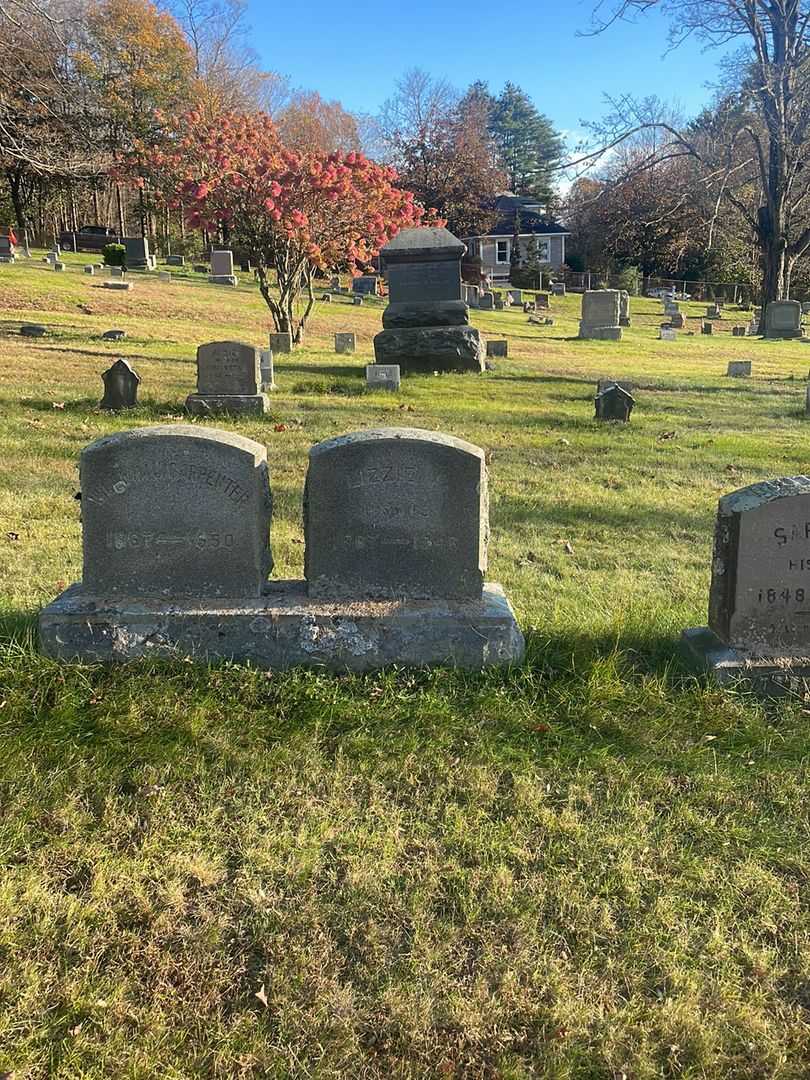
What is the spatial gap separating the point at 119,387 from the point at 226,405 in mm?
1419

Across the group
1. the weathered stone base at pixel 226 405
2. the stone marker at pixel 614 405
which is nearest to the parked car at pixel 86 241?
the weathered stone base at pixel 226 405

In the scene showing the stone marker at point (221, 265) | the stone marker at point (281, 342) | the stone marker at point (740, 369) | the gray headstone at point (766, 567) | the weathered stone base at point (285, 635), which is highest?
the stone marker at point (221, 265)

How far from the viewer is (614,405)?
11.5 metres

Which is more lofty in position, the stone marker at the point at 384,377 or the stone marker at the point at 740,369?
the stone marker at the point at 740,369

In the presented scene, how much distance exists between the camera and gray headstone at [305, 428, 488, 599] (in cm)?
388

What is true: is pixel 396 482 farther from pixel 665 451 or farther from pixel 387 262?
pixel 387 262

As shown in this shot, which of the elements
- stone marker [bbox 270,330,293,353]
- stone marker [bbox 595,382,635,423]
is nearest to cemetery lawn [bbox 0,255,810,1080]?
stone marker [bbox 595,382,635,423]

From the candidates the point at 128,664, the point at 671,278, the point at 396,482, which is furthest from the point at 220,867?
the point at 671,278

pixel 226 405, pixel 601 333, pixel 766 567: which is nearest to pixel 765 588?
pixel 766 567

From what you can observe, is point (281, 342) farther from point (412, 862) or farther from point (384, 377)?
point (412, 862)

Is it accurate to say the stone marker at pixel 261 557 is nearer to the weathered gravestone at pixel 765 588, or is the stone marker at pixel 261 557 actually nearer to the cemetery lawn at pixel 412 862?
the cemetery lawn at pixel 412 862

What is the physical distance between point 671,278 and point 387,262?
169 ft

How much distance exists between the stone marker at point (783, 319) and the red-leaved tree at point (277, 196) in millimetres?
17481

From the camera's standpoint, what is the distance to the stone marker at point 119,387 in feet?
35.2
